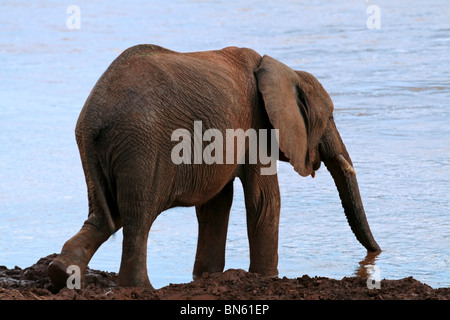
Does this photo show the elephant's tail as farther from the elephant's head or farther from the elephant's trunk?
A: the elephant's trunk

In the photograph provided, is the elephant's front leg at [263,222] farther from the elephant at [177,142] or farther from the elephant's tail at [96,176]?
the elephant's tail at [96,176]

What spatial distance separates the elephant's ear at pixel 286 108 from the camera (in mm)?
7184

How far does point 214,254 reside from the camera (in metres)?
7.51

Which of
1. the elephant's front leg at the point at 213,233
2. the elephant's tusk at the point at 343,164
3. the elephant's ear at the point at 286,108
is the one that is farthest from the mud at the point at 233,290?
the elephant's tusk at the point at 343,164

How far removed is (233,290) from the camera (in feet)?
20.3

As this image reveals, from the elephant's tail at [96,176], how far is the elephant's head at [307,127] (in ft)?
4.04

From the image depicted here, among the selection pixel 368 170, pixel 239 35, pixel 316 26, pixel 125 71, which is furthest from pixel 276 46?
pixel 125 71

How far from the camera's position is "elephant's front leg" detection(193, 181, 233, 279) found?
751cm

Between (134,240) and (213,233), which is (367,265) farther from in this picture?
(134,240)

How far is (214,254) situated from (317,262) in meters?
0.82

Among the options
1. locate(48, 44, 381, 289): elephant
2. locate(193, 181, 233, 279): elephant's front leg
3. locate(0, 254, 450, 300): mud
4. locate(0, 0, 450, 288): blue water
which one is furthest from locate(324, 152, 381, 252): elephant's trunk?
locate(0, 254, 450, 300): mud

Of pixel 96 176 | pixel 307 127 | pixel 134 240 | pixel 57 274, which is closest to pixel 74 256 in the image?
pixel 57 274

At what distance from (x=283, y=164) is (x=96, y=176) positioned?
4.72 metres
